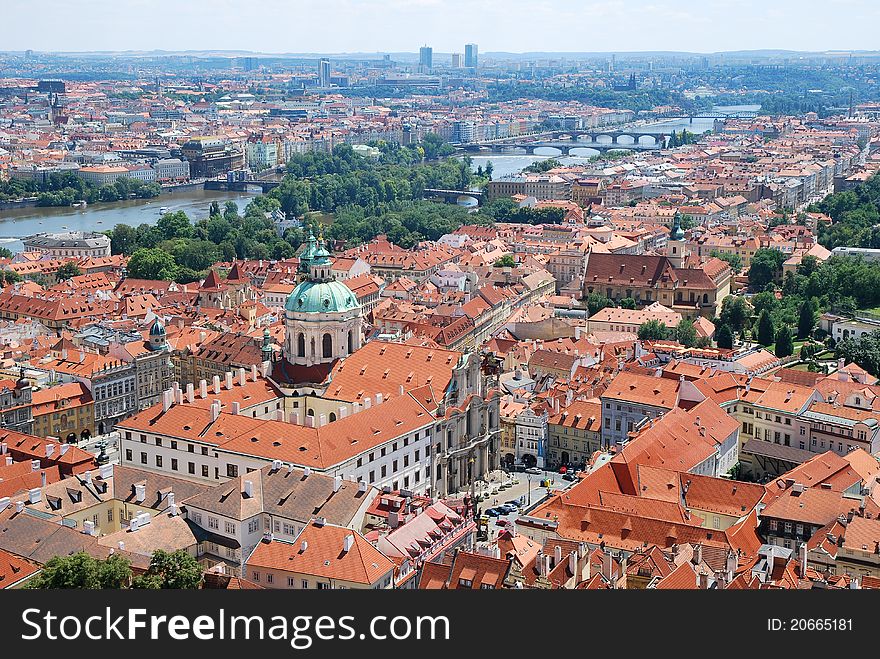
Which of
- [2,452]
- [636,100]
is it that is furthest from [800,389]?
[636,100]

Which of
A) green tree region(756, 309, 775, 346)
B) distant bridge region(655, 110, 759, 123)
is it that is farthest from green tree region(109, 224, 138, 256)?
distant bridge region(655, 110, 759, 123)

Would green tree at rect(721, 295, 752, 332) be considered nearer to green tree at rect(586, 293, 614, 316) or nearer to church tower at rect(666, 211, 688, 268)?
green tree at rect(586, 293, 614, 316)

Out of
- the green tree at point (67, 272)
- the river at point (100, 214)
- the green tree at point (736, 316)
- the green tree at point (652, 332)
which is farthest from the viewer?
the river at point (100, 214)

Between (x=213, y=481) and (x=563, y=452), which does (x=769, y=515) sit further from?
(x=213, y=481)

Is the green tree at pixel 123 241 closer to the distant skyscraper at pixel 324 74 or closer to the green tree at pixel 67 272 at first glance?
the green tree at pixel 67 272

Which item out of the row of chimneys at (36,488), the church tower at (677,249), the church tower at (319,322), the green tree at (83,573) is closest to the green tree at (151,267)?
the church tower at (677,249)

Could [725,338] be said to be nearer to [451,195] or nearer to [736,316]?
[736,316]
